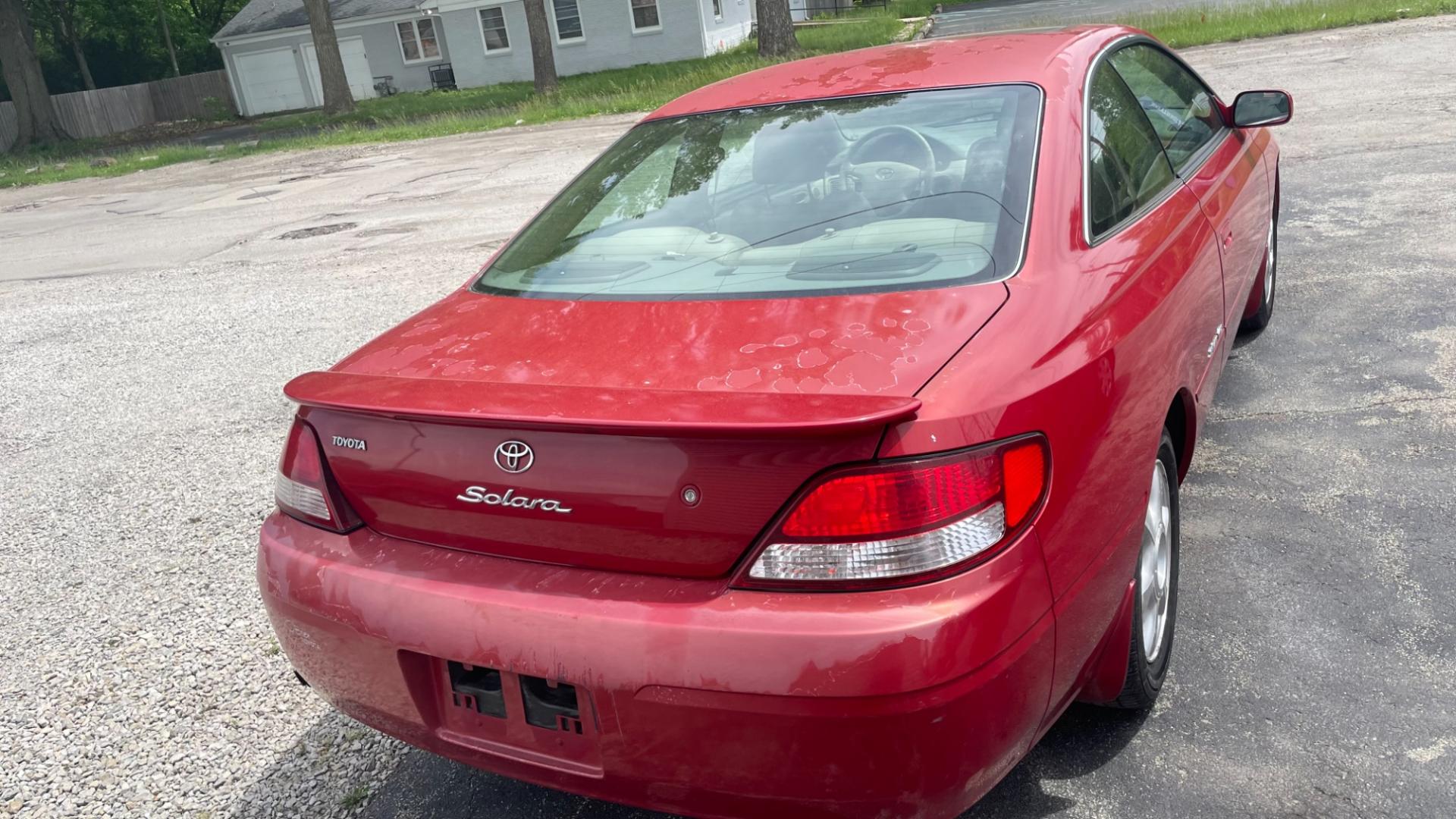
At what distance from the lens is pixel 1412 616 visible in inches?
115

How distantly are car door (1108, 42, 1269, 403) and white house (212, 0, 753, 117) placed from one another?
1184 inches

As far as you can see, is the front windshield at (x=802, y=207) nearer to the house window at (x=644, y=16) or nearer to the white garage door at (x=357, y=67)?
the house window at (x=644, y=16)

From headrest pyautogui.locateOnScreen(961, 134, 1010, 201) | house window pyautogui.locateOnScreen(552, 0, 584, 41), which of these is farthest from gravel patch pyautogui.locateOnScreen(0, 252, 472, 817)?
house window pyautogui.locateOnScreen(552, 0, 584, 41)

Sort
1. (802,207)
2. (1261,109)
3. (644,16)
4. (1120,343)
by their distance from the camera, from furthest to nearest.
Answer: (644,16) < (1261,109) < (802,207) < (1120,343)

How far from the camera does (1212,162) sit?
3.71 metres

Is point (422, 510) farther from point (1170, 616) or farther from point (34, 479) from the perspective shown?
point (34, 479)

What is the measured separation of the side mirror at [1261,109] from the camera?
12.7ft

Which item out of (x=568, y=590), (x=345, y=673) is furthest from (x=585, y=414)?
(x=345, y=673)

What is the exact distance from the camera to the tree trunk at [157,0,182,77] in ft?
157

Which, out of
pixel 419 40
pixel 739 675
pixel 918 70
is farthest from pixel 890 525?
pixel 419 40

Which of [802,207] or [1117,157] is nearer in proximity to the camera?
[802,207]

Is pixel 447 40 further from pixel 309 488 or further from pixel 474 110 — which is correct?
pixel 309 488

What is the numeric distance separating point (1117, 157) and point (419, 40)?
127ft

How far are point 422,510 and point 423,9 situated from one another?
37653mm
